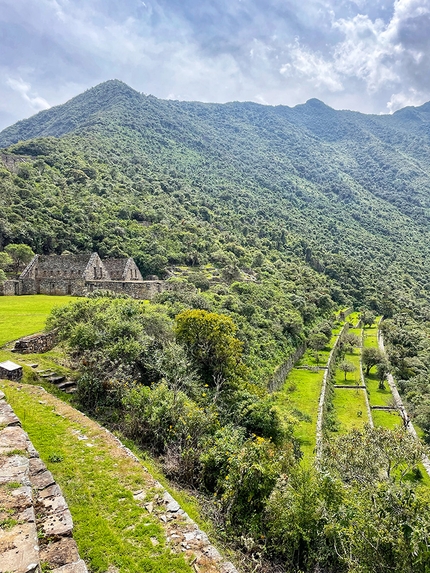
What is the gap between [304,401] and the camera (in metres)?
36.2

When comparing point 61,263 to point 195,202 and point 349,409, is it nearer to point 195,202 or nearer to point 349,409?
point 349,409

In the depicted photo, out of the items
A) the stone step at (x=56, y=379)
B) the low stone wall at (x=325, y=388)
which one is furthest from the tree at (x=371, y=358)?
the stone step at (x=56, y=379)

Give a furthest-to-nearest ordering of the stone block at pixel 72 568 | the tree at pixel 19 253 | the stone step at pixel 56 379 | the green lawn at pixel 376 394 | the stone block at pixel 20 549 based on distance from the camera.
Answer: the green lawn at pixel 376 394
the tree at pixel 19 253
the stone step at pixel 56 379
the stone block at pixel 72 568
the stone block at pixel 20 549

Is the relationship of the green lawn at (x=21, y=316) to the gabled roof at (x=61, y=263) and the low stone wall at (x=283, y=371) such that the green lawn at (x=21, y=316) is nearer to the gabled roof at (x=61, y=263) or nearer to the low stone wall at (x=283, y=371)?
the gabled roof at (x=61, y=263)

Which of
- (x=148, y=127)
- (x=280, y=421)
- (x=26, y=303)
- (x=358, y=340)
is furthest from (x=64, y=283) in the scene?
(x=148, y=127)

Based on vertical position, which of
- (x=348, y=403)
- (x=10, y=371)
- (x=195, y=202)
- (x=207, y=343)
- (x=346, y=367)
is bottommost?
(x=348, y=403)

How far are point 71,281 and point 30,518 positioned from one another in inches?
1210

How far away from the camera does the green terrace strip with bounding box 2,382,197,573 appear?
6.76 meters

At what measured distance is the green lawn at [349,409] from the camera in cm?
3384

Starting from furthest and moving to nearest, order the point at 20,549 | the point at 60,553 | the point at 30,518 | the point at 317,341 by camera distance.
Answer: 1. the point at 317,341
2. the point at 60,553
3. the point at 30,518
4. the point at 20,549

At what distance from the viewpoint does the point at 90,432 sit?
1085cm

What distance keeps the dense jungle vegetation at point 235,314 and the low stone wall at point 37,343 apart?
39.5 inches

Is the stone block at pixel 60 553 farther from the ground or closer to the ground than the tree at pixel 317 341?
farther from the ground

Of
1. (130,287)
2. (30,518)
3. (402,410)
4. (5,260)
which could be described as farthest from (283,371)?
(30,518)
